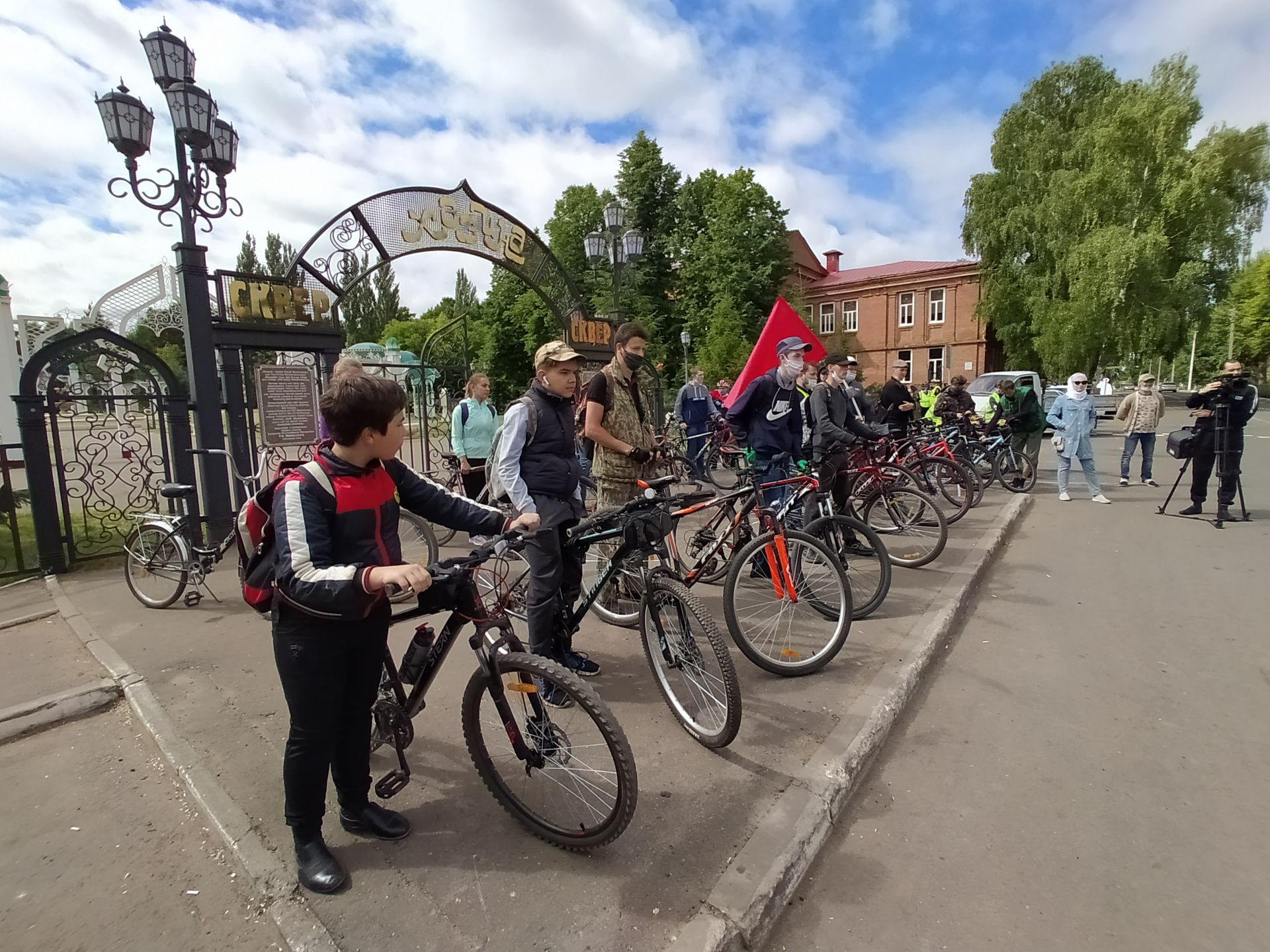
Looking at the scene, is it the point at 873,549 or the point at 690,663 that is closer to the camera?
the point at 690,663

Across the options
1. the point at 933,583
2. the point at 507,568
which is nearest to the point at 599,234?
the point at 933,583

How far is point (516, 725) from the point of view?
258 cm

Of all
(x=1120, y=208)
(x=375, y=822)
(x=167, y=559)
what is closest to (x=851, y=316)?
(x=1120, y=208)

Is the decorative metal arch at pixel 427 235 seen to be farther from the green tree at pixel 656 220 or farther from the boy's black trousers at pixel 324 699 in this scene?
the green tree at pixel 656 220

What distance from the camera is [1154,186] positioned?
23.9 m

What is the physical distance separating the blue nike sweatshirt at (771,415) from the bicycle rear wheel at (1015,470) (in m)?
6.37

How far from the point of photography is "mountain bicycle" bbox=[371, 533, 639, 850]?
2.36 m

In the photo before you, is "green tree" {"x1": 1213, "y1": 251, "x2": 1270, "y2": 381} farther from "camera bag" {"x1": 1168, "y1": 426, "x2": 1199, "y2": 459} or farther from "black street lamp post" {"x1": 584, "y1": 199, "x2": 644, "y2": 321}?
"black street lamp post" {"x1": 584, "y1": 199, "x2": 644, "y2": 321}

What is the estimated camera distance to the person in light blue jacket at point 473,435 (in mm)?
7035

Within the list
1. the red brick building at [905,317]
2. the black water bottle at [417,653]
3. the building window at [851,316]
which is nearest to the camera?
the black water bottle at [417,653]

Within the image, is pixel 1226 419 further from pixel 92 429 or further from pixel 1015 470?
pixel 92 429

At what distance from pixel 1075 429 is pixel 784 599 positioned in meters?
7.43

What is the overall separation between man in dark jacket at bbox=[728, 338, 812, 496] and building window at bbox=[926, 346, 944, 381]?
128 feet

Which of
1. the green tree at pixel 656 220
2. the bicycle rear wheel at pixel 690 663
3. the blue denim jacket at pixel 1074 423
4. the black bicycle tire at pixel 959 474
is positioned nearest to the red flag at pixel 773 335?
the black bicycle tire at pixel 959 474
